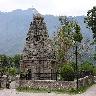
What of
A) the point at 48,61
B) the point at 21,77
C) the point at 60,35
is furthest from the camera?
the point at 60,35

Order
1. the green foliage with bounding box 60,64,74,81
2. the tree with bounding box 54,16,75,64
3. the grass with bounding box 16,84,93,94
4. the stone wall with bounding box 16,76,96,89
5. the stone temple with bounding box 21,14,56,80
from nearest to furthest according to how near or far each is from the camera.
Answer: the grass with bounding box 16,84,93,94 < the stone wall with bounding box 16,76,96,89 < the green foliage with bounding box 60,64,74,81 < the stone temple with bounding box 21,14,56,80 < the tree with bounding box 54,16,75,64

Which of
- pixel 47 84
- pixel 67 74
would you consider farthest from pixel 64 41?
pixel 47 84

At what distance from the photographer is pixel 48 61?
1905 inches

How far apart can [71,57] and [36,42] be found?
23.3 metres

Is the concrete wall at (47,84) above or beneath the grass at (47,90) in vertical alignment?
above

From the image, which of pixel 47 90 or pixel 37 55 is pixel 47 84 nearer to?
Answer: pixel 47 90

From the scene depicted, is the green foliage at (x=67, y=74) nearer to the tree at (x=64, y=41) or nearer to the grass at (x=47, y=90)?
the grass at (x=47, y=90)

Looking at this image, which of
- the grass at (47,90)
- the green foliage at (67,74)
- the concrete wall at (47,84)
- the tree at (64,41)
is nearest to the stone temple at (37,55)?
the concrete wall at (47,84)

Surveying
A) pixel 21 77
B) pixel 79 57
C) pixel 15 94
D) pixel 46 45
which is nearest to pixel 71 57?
pixel 79 57

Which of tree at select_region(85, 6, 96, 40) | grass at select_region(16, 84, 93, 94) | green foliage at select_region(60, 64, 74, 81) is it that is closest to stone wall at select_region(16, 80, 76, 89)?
grass at select_region(16, 84, 93, 94)

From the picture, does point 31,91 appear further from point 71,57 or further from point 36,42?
point 71,57

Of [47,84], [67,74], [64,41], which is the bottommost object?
[47,84]

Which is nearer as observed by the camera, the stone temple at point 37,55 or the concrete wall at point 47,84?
the concrete wall at point 47,84

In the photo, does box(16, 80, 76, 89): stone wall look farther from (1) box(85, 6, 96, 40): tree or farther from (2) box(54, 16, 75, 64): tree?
(2) box(54, 16, 75, 64): tree
